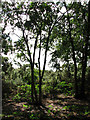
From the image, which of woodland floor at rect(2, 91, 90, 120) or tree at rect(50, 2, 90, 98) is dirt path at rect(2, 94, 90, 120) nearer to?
woodland floor at rect(2, 91, 90, 120)

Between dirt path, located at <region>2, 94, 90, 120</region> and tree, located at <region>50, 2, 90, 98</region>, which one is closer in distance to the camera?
dirt path, located at <region>2, 94, 90, 120</region>

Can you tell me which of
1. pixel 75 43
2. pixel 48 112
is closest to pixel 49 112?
pixel 48 112

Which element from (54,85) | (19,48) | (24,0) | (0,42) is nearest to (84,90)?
(54,85)

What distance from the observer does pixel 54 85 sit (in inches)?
467

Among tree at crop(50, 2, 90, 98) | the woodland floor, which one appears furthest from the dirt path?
tree at crop(50, 2, 90, 98)

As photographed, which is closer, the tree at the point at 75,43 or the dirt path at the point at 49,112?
the dirt path at the point at 49,112

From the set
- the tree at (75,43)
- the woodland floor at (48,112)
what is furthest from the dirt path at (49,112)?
the tree at (75,43)

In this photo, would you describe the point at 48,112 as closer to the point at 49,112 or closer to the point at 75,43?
the point at 49,112

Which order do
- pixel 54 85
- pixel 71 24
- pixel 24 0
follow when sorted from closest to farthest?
pixel 24 0 < pixel 71 24 < pixel 54 85

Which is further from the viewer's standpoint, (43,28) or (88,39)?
(88,39)

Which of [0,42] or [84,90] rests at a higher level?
[0,42]

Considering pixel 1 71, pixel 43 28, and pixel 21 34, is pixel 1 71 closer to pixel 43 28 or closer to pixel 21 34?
pixel 21 34

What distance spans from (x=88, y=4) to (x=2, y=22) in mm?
5845

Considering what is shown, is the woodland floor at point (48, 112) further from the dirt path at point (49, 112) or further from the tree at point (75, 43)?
the tree at point (75, 43)
